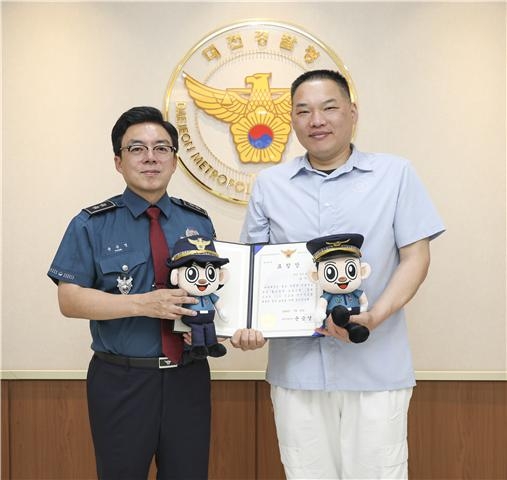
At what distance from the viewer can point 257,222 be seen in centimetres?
195

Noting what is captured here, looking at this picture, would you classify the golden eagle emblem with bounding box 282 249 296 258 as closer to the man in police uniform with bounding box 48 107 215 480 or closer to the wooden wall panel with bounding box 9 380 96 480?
the man in police uniform with bounding box 48 107 215 480

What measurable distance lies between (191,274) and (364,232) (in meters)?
0.56

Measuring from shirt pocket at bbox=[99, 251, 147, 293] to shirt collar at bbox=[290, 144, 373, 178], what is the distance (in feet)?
1.89

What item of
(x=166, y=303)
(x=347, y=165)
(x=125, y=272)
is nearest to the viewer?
(x=166, y=303)

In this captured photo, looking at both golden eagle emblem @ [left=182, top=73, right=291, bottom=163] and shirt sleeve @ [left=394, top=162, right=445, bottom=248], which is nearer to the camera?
shirt sleeve @ [left=394, top=162, right=445, bottom=248]

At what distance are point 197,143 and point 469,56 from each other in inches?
52.9

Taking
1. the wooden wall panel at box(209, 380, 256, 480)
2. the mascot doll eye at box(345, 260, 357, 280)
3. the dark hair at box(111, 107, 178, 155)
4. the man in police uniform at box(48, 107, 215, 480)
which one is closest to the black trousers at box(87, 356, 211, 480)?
the man in police uniform at box(48, 107, 215, 480)

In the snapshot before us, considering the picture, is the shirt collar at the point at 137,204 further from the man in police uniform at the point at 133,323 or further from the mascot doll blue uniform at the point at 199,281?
the mascot doll blue uniform at the point at 199,281

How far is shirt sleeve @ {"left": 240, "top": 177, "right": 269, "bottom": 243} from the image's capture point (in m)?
1.94

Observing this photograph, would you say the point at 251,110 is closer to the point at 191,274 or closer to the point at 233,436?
the point at 191,274

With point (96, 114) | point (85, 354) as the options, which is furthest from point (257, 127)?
point (85, 354)

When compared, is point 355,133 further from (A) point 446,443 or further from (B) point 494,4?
(A) point 446,443

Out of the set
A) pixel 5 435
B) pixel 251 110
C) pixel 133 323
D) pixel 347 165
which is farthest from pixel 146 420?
pixel 251 110

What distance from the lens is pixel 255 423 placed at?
2766 millimetres
